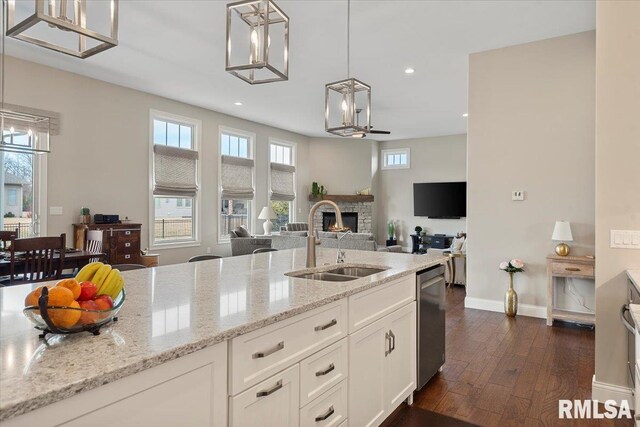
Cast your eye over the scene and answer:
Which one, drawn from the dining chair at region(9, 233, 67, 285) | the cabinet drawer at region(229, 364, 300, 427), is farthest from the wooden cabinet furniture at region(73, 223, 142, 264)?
the cabinet drawer at region(229, 364, 300, 427)

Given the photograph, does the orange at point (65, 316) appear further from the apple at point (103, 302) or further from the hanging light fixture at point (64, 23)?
the hanging light fixture at point (64, 23)

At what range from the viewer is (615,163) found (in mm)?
2418

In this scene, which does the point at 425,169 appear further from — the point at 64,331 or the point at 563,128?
the point at 64,331

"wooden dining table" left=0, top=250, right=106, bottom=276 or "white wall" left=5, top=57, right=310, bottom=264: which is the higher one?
"white wall" left=5, top=57, right=310, bottom=264

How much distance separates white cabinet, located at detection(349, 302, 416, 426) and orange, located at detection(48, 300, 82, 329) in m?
1.20

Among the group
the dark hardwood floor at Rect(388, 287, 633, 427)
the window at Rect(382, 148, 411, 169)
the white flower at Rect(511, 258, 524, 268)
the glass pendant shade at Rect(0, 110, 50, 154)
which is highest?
the window at Rect(382, 148, 411, 169)

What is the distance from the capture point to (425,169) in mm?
10375

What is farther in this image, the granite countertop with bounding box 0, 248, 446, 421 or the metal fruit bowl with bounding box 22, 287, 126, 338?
the metal fruit bowl with bounding box 22, 287, 126, 338

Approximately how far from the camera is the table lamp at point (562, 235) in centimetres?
414

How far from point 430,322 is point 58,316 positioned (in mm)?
2345

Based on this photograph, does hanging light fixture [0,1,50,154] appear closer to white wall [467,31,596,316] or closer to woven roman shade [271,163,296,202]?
woven roman shade [271,163,296,202]

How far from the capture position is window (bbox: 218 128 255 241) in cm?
799

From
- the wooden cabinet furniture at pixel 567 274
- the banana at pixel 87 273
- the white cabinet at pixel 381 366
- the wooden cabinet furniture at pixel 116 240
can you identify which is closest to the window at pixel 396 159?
the wooden cabinet furniture at pixel 567 274

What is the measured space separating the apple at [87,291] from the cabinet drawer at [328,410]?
0.91 meters
